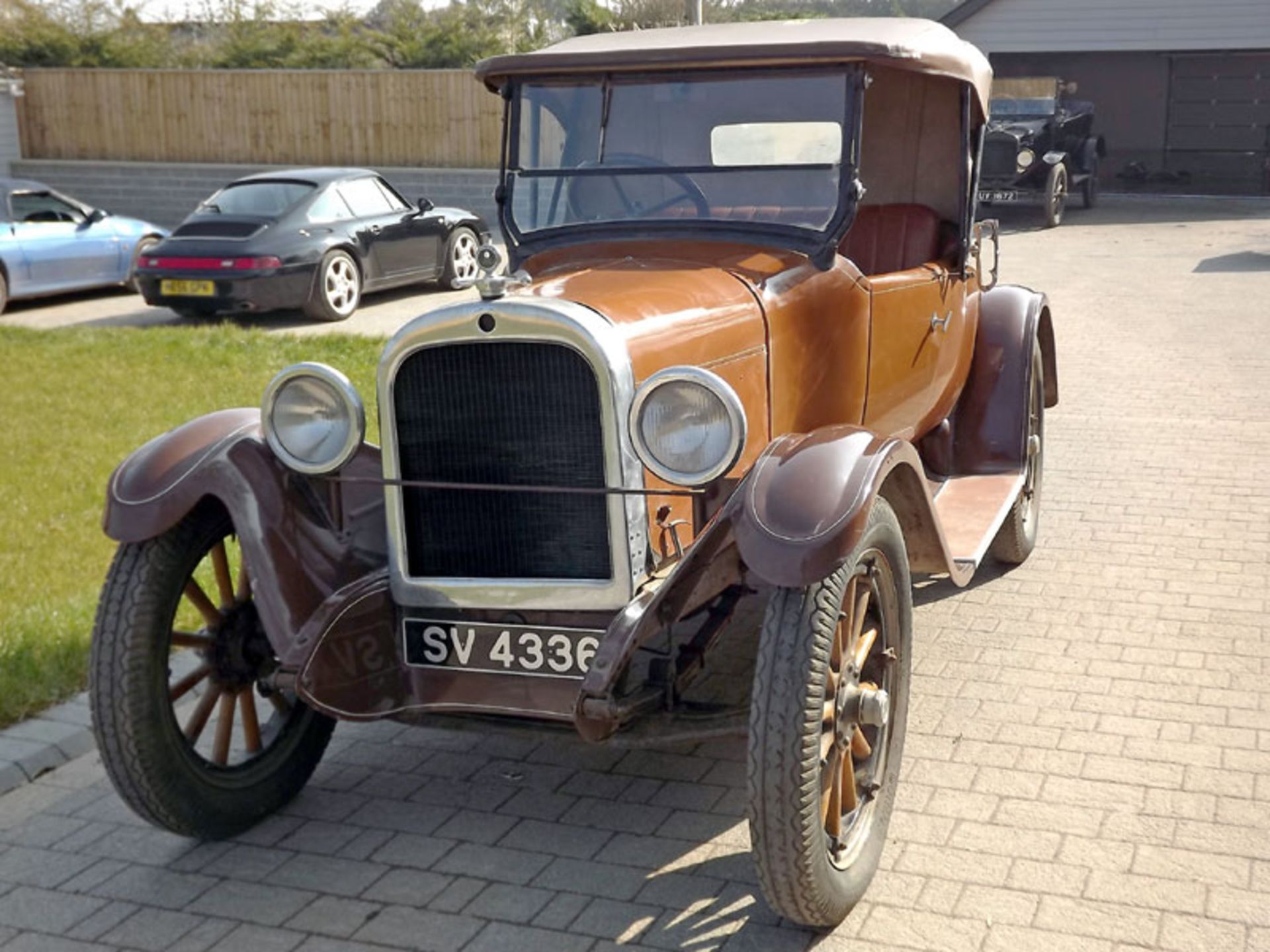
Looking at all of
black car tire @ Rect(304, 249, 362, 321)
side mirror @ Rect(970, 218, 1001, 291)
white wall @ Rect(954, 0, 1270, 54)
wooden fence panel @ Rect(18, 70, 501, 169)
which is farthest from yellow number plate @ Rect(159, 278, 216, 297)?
white wall @ Rect(954, 0, 1270, 54)

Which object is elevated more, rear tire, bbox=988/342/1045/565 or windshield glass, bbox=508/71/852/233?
windshield glass, bbox=508/71/852/233

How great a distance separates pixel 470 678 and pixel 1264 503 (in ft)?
15.8

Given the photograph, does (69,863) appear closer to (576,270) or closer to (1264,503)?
(576,270)

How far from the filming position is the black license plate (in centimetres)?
381

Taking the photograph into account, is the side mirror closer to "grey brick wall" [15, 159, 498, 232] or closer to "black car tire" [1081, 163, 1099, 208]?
"grey brick wall" [15, 159, 498, 232]

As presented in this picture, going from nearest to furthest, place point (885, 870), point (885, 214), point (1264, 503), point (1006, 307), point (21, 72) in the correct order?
point (885, 870), point (885, 214), point (1006, 307), point (1264, 503), point (21, 72)

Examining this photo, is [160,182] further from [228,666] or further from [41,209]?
[228,666]

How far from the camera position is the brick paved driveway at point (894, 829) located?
3.62 metres

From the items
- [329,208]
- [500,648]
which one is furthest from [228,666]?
[329,208]

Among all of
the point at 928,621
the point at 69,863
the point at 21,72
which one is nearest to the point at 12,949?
the point at 69,863

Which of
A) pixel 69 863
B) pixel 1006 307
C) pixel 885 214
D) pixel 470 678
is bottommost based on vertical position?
pixel 69 863

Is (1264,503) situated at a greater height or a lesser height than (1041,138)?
lesser

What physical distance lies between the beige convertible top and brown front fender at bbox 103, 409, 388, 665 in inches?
61.4

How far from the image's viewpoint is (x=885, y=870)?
3.86m
